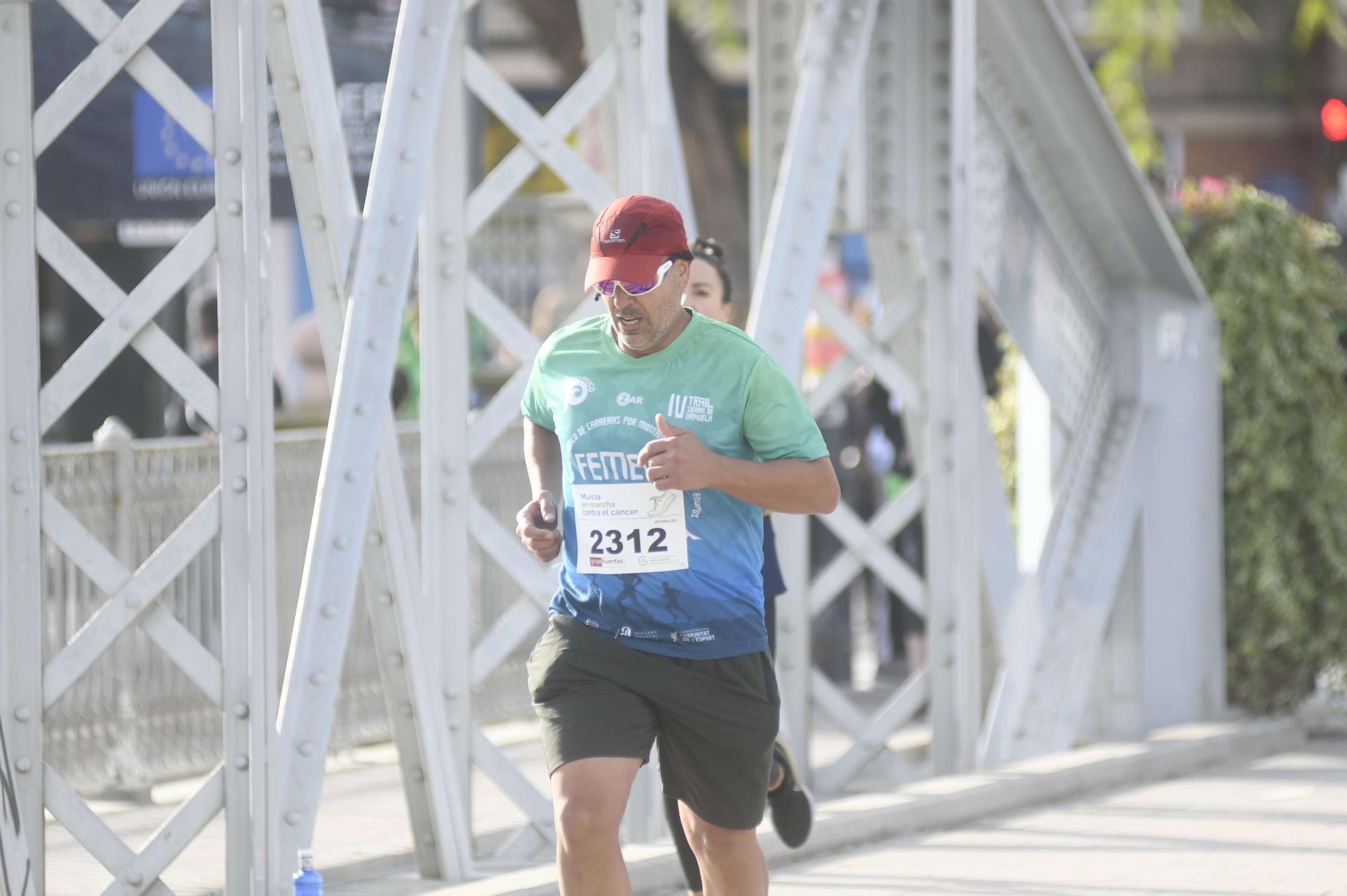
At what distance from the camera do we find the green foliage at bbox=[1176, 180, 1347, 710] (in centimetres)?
1005

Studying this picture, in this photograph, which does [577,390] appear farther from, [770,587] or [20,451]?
[20,451]

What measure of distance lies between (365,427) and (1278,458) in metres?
5.38

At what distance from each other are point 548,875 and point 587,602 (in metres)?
1.80

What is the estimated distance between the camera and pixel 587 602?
491 centimetres

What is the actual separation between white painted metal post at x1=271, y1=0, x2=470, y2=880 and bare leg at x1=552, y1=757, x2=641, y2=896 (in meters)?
1.40

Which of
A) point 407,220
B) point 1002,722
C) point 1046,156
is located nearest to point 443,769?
point 407,220

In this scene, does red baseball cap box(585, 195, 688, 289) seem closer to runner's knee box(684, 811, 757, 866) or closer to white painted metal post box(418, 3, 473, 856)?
runner's knee box(684, 811, 757, 866)

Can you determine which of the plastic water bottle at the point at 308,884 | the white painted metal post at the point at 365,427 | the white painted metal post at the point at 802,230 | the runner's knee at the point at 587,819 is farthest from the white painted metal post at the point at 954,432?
the runner's knee at the point at 587,819

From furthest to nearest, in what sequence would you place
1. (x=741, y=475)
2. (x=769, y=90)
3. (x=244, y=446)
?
(x=769, y=90), (x=244, y=446), (x=741, y=475)

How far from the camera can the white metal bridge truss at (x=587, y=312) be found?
18.6 ft

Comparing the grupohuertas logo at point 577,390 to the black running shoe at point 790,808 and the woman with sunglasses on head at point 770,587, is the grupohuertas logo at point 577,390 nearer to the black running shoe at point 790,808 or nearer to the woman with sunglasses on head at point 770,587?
the woman with sunglasses on head at point 770,587

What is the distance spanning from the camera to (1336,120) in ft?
61.3

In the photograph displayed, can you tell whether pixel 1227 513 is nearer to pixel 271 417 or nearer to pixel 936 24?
pixel 936 24

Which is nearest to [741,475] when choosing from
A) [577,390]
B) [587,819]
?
[577,390]
